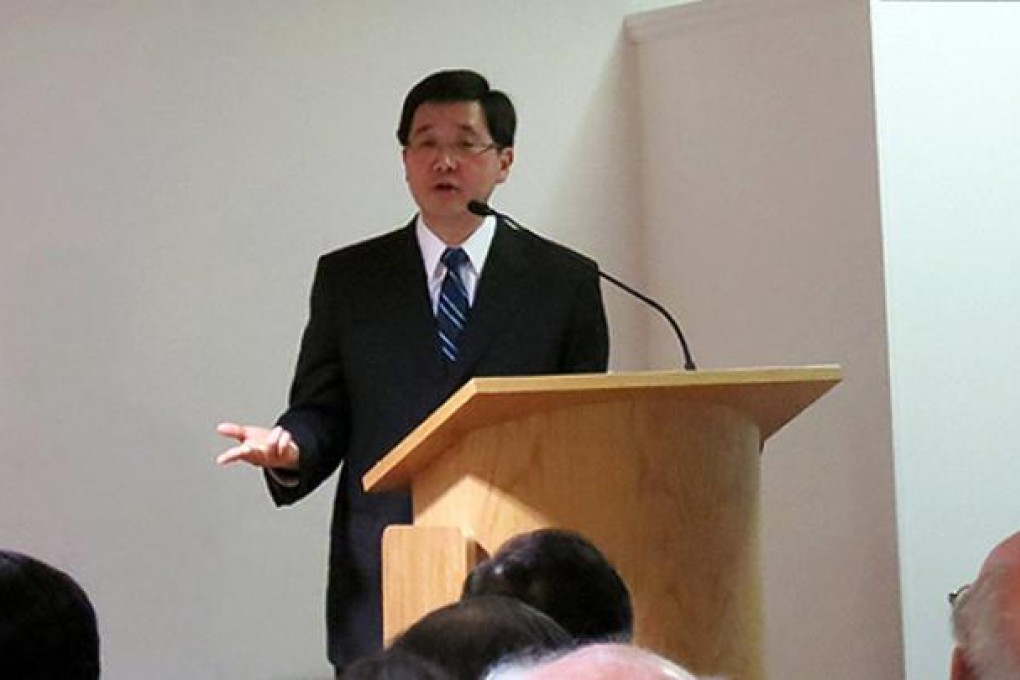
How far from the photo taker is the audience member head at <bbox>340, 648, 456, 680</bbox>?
117cm

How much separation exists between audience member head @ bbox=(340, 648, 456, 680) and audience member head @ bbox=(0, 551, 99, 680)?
14.4 inches

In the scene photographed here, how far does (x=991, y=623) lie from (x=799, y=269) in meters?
2.95

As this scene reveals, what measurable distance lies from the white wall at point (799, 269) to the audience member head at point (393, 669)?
3076 mm

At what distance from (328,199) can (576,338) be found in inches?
54.2

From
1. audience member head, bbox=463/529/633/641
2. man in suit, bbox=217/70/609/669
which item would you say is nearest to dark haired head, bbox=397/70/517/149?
man in suit, bbox=217/70/609/669

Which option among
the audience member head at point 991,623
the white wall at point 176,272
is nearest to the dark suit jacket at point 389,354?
the white wall at point 176,272

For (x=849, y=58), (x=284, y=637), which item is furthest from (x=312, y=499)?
(x=849, y=58)

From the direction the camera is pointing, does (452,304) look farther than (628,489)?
Yes

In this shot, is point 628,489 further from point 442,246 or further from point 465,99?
point 465,99

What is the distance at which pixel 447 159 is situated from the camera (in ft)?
9.79

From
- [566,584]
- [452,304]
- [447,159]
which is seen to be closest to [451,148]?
[447,159]

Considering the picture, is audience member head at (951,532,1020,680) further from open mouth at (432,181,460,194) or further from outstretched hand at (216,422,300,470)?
open mouth at (432,181,460,194)

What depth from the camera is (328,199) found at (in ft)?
13.5

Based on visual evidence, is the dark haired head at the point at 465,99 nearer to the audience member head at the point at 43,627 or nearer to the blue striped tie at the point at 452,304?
the blue striped tie at the point at 452,304
